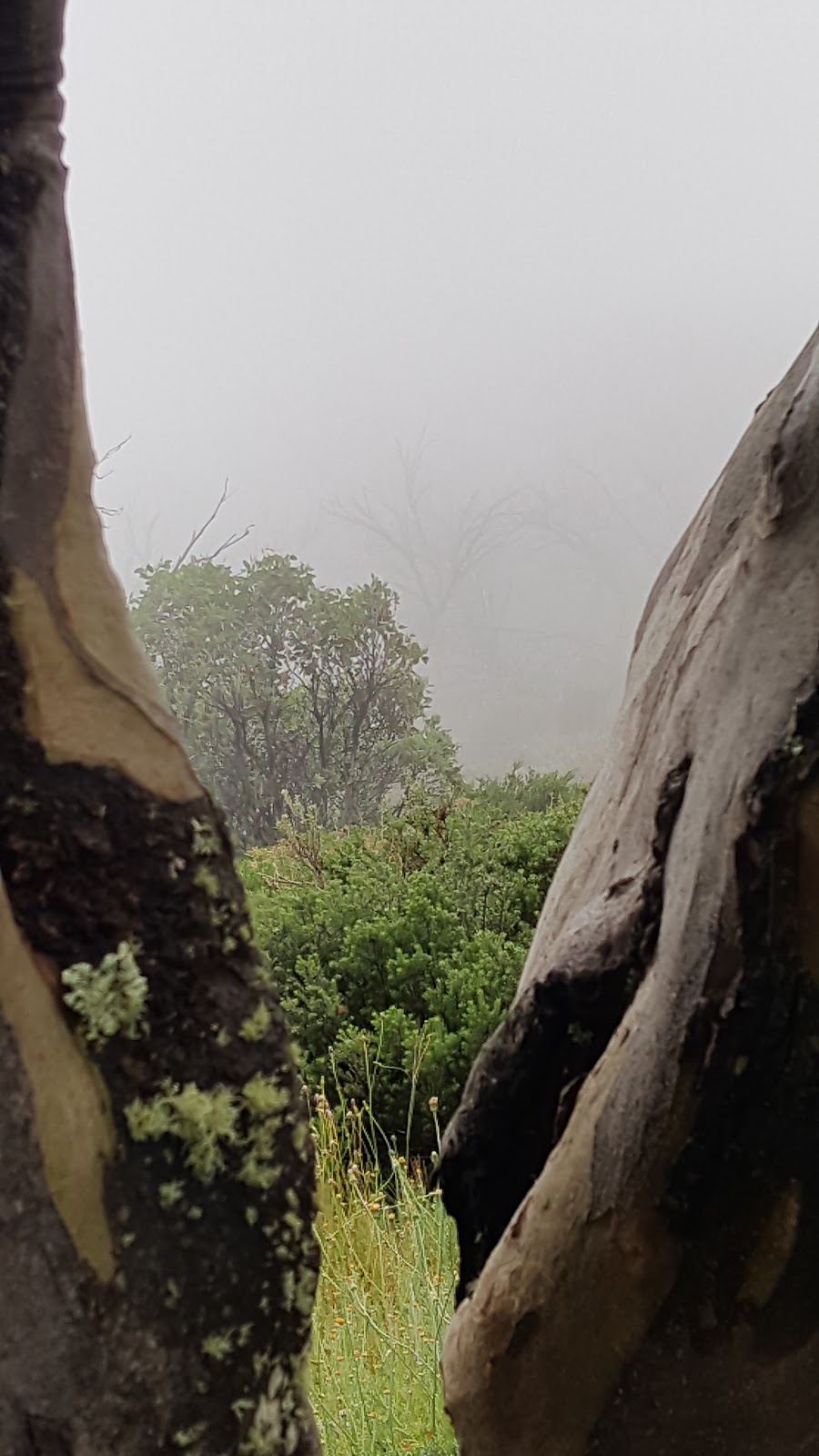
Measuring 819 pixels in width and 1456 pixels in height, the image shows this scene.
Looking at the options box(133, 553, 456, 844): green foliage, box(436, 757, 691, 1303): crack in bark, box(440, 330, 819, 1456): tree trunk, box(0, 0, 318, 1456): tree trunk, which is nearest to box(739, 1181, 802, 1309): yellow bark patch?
Result: box(440, 330, 819, 1456): tree trunk

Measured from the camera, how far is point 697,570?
819 millimetres

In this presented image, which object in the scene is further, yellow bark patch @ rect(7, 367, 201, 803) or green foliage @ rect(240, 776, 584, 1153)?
green foliage @ rect(240, 776, 584, 1153)

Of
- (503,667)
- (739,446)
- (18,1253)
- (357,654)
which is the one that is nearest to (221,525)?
(357,654)

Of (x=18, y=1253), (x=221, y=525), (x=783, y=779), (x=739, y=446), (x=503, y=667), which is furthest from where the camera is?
(x=503, y=667)

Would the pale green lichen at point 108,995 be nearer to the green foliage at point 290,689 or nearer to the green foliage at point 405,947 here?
the green foliage at point 405,947

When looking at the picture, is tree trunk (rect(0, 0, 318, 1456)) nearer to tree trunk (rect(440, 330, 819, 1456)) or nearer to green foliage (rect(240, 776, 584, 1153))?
tree trunk (rect(440, 330, 819, 1456))

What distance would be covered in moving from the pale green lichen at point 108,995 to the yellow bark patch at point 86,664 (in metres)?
0.08

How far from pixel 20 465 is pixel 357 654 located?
4.53 m

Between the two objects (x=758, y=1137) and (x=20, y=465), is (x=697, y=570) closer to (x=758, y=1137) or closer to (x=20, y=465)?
(x=758, y=1137)

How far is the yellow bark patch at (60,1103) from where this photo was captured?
1.55 feet

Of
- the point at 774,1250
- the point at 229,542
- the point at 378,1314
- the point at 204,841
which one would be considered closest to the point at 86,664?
the point at 204,841

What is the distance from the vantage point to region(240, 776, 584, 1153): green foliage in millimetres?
2309

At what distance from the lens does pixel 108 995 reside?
1.64ft

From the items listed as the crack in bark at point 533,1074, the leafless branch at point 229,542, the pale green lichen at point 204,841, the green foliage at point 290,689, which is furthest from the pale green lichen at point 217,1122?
the leafless branch at point 229,542
